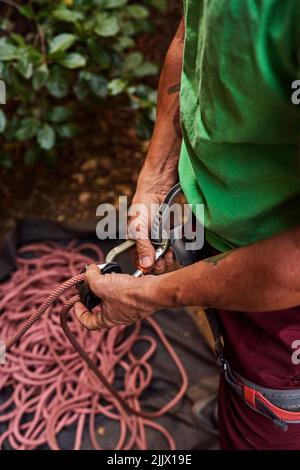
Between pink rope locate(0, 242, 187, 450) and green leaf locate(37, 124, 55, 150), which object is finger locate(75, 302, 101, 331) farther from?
green leaf locate(37, 124, 55, 150)

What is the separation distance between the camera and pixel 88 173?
176cm

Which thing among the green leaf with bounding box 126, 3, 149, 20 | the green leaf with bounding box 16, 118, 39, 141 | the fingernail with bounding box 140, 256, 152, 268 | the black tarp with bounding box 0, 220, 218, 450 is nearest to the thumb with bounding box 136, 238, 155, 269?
the fingernail with bounding box 140, 256, 152, 268

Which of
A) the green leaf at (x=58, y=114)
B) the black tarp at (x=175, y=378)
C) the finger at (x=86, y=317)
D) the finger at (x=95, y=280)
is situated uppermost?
the green leaf at (x=58, y=114)

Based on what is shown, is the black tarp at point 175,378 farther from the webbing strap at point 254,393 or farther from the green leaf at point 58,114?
the webbing strap at point 254,393

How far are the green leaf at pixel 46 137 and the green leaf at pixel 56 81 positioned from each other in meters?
0.11

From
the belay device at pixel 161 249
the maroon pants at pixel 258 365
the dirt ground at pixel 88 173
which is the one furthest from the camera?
the dirt ground at pixel 88 173

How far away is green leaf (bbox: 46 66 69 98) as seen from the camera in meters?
1.34

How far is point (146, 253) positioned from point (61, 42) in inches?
30.7

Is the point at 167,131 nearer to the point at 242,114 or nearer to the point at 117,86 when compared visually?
the point at 242,114

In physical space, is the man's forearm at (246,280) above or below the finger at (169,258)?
above

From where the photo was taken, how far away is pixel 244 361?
2.31 ft

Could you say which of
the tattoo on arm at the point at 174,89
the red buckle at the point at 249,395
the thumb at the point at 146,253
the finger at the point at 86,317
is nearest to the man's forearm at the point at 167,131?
the tattoo on arm at the point at 174,89

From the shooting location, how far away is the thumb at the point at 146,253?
769 mm

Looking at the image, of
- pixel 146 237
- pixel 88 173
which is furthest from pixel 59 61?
pixel 146 237
